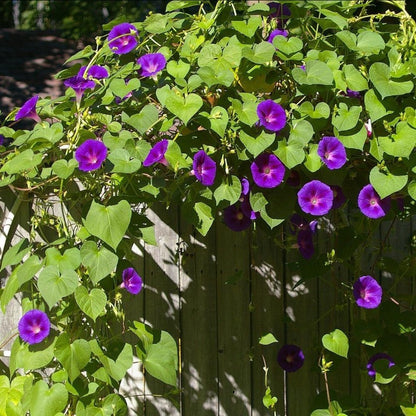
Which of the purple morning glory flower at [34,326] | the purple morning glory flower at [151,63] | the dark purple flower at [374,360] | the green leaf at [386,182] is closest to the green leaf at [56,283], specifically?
the purple morning glory flower at [34,326]

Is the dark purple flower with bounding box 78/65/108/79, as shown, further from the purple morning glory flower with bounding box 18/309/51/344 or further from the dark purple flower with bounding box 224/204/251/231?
the purple morning glory flower with bounding box 18/309/51/344

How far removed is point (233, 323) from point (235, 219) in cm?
60

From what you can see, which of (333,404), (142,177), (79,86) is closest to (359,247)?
(333,404)

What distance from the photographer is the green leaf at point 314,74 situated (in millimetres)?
2141

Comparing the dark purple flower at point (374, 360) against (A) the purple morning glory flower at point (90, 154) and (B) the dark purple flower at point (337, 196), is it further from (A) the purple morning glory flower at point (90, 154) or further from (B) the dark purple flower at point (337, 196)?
(A) the purple morning glory flower at point (90, 154)

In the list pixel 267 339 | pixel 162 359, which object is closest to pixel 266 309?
pixel 267 339

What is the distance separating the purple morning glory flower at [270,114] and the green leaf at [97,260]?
573 millimetres

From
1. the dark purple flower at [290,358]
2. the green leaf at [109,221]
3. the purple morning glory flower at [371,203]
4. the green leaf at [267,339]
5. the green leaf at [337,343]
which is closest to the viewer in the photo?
the green leaf at [109,221]

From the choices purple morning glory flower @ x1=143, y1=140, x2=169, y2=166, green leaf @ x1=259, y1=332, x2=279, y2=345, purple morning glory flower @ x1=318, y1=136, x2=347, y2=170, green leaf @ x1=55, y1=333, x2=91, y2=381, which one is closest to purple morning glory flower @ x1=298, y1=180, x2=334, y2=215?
purple morning glory flower @ x1=318, y1=136, x2=347, y2=170

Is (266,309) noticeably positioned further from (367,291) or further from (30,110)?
(30,110)

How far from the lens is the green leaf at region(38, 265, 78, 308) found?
202 cm

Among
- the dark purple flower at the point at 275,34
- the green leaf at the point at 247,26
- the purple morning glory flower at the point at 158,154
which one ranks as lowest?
the purple morning glory flower at the point at 158,154

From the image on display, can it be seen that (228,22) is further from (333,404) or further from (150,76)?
(333,404)

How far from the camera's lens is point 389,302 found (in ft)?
9.10
